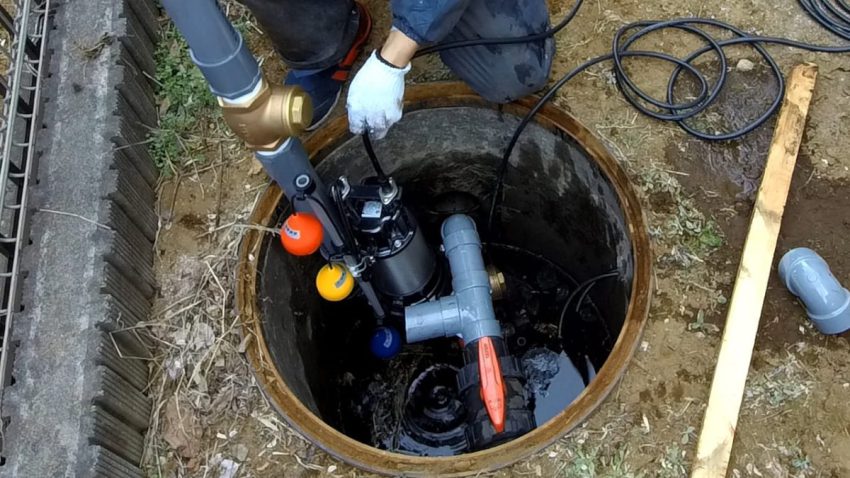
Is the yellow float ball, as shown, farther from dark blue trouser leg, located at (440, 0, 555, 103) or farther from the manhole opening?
dark blue trouser leg, located at (440, 0, 555, 103)

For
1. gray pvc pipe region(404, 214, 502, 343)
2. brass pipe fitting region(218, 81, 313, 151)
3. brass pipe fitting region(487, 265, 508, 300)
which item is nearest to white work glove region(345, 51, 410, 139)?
brass pipe fitting region(218, 81, 313, 151)

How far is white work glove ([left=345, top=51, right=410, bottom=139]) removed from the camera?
184cm

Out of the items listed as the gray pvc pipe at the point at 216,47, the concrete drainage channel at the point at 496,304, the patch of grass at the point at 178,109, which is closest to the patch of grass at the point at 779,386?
the concrete drainage channel at the point at 496,304

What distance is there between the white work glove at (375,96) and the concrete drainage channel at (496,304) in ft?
1.46

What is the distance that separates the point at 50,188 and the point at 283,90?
3.05 feet

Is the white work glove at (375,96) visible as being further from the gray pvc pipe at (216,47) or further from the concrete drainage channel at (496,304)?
the concrete drainage channel at (496,304)

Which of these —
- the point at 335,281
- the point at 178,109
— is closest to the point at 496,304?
the point at 335,281

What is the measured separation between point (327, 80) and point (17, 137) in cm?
96

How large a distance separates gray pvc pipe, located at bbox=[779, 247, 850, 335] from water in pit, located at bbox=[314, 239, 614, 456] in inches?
36.1

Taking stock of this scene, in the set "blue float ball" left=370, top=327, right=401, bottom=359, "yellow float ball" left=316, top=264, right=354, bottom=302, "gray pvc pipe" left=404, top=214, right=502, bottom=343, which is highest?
"yellow float ball" left=316, top=264, right=354, bottom=302

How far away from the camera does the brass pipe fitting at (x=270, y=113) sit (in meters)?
1.61

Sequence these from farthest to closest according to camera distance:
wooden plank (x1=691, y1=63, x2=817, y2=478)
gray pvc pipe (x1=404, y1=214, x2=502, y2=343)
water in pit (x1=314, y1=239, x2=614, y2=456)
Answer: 1. water in pit (x1=314, y1=239, x2=614, y2=456)
2. gray pvc pipe (x1=404, y1=214, x2=502, y2=343)
3. wooden plank (x1=691, y1=63, x2=817, y2=478)

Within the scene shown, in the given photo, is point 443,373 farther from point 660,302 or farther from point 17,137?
point 17,137

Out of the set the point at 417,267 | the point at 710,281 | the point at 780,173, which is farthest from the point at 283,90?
the point at 780,173
